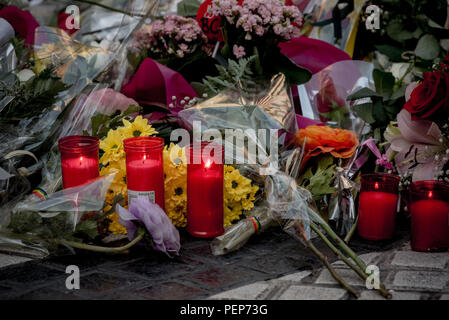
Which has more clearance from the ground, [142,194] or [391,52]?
[391,52]

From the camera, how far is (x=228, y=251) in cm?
164

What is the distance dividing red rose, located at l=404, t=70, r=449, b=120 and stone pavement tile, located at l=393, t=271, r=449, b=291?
0.48 metres

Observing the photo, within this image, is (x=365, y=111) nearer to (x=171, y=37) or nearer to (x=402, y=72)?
(x=402, y=72)

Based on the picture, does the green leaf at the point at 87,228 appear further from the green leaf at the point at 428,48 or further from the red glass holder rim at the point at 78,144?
the green leaf at the point at 428,48

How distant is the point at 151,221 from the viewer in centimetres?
153

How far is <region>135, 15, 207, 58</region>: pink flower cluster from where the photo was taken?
83.7 inches

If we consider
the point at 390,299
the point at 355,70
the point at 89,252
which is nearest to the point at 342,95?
the point at 355,70

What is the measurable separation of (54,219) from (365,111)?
1.22m

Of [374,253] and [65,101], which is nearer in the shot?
[374,253]

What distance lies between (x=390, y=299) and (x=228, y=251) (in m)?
0.50

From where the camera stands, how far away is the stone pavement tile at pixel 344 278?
147cm

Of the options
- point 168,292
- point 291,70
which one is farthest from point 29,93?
point 291,70

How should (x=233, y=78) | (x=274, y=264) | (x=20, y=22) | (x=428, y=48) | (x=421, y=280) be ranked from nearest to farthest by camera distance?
(x=421, y=280), (x=274, y=264), (x=233, y=78), (x=428, y=48), (x=20, y=22)
